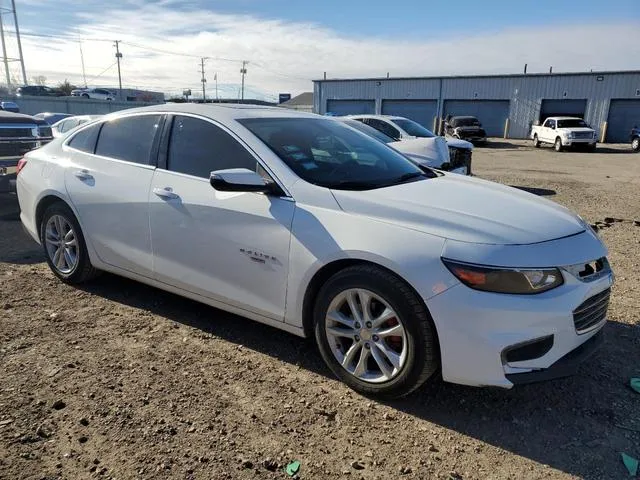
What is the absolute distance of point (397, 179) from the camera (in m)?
3.66

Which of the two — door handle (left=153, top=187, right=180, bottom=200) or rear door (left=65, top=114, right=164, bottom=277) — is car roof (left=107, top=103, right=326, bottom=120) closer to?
rear door (left=65, top=114, right=164, bottom=277)

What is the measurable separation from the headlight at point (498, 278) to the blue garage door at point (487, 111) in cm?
4062

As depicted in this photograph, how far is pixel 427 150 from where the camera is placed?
392 inches

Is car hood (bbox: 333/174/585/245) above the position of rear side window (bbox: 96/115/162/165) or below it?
below

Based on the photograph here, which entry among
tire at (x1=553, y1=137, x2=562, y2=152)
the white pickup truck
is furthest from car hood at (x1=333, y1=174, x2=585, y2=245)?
tire at (x1=553, y1=137, x2=562, y2=152)

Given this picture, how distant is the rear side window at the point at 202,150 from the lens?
11.6 feet

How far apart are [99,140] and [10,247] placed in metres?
2.60

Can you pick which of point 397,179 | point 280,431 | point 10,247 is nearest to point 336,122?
point 397,179

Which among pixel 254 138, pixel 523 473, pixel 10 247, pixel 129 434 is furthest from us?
pixel 10 247

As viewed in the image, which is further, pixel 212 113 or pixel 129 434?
pixel 212 113

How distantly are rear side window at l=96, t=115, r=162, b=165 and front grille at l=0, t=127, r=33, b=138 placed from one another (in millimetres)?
A: 4754

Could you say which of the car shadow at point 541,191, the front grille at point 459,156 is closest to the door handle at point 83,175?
the front grille at point 459,156

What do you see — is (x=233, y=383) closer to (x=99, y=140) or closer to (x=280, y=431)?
(x=280, y=431)

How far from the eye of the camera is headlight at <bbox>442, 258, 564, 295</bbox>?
2617 mm
